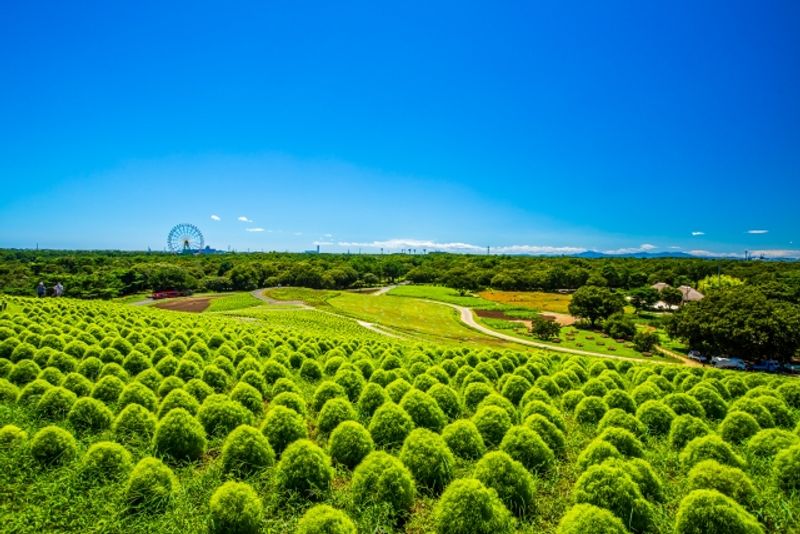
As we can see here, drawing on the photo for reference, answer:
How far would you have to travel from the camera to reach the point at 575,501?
8.27 m

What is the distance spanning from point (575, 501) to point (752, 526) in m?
2.77

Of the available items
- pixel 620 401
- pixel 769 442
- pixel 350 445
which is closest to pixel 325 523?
pixel 350 445

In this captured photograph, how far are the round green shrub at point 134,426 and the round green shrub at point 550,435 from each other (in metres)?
9.62

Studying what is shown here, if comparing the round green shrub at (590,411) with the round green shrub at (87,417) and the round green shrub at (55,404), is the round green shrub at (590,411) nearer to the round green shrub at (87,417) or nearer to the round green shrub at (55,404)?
the round green shrub at (87,417)

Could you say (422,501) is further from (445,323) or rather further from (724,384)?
(445,323)

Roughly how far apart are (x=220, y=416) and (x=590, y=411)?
439 inches

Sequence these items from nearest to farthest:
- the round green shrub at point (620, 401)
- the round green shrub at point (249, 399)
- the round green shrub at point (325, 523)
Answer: the round green shrub at point (325, 523) → the round green shrub at point (249, 399) → the round green shrub at point (620, 401)

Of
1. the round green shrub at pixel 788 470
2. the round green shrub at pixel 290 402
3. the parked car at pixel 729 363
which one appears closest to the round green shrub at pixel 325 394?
the round green shrub at pixel 290 402

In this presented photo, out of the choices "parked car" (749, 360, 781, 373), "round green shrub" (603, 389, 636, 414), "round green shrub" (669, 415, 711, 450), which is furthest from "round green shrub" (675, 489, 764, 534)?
"parked car" (749, 360, 781, 373)

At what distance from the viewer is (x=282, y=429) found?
34.0ft

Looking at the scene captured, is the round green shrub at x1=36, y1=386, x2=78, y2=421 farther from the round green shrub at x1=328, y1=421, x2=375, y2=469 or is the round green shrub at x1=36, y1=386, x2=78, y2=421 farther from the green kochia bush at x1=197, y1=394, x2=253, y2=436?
the round green shrub at x1=328, y1=421, x2=375, y2=469

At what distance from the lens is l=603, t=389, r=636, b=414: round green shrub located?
46.8 ft

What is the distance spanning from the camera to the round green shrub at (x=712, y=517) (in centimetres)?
704

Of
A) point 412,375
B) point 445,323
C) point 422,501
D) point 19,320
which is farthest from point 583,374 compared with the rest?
point 445,323
